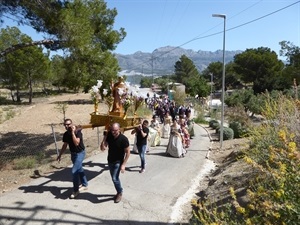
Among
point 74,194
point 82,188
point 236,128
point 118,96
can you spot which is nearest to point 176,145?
point 118,96

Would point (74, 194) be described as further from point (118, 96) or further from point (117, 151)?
point (118, 96)

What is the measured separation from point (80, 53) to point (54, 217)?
8515 mm

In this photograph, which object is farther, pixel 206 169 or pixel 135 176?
pixel 206 169

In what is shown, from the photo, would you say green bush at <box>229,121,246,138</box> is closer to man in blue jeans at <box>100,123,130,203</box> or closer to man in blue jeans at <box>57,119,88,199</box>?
man in blue jeans at <box>100,123,130,203</box>

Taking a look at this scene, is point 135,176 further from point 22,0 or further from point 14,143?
point 14,143

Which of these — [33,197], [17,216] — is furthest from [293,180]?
[33,197]

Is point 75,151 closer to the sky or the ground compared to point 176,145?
closer to the sky

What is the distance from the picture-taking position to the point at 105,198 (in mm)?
6922

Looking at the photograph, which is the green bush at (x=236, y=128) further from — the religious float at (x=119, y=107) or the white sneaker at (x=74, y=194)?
the white sneaker at (x=74, y=194)

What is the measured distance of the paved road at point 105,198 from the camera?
598 centimetres

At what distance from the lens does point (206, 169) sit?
9.81 meters

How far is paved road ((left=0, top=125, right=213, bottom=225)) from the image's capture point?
5.98 meters

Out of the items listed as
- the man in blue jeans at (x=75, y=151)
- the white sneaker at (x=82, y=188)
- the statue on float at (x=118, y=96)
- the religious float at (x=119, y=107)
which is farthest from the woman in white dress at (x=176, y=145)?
the man in blue jeans at (x=75, y=151)

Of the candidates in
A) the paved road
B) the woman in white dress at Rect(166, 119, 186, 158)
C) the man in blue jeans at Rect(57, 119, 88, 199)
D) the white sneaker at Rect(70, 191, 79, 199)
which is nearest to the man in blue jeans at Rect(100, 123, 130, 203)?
the paved road
